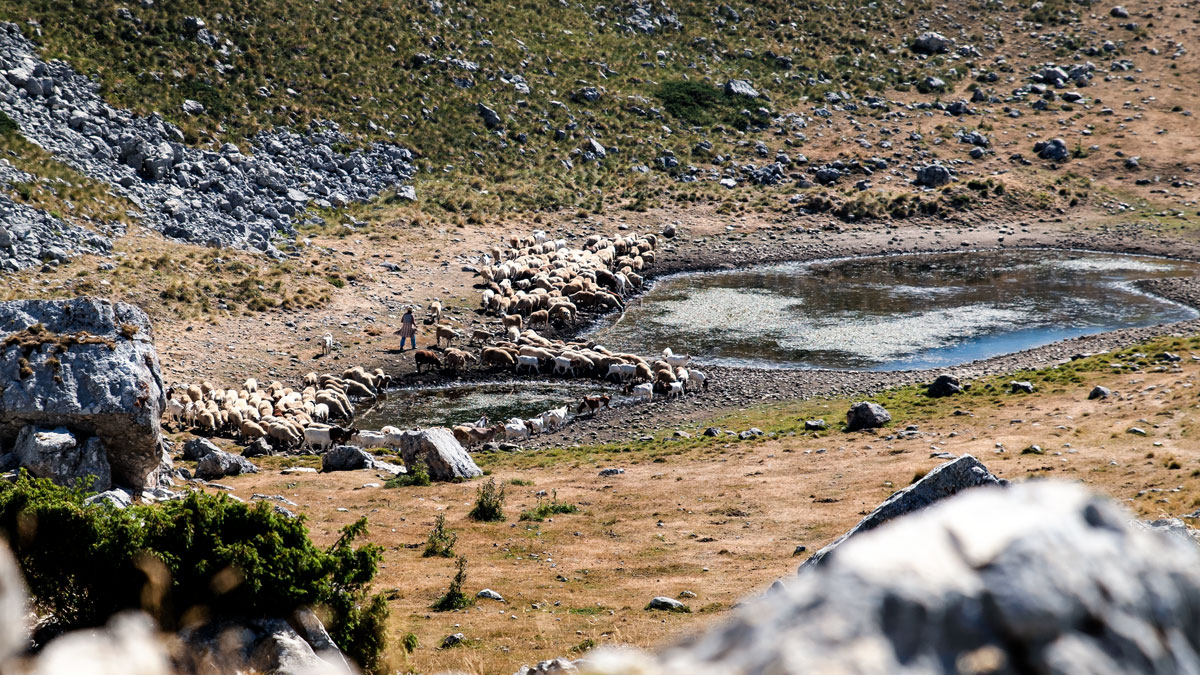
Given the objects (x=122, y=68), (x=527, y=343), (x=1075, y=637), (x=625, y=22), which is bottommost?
(x=527, y=343)

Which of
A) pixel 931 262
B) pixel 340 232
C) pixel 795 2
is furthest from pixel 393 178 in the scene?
pixel 795 2

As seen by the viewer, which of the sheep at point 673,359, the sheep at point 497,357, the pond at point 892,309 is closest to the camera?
the sheep at point 673,359

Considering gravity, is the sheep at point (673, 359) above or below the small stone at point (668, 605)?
below

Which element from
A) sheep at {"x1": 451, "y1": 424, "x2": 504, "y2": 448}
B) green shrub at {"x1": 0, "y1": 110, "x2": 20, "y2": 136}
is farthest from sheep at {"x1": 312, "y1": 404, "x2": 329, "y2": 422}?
green shrub at {"x1": 0, "y1": 110, "x2": 20, "y2": 136}

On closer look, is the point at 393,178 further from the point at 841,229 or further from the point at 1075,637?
the point at 1075,637

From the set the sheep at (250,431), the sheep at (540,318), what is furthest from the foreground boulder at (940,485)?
the sheep at (540,318)

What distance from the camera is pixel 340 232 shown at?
52.4 meters

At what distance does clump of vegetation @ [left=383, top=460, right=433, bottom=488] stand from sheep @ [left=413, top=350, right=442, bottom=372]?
41.0 feet

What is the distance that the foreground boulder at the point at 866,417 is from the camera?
2970 centimetres

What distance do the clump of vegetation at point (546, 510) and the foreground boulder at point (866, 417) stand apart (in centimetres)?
1069

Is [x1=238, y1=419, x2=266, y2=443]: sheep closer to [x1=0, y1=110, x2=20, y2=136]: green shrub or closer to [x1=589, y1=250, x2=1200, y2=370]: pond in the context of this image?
[x1=589, y1=250, x2=1200, y2=370]: pond

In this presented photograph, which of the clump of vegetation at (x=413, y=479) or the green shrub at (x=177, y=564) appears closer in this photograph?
the green shrub at (x=177, y=564)

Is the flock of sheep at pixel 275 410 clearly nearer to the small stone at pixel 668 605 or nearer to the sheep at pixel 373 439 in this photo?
the sheep at pixel 373 439

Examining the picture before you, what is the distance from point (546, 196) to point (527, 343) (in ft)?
81.6
